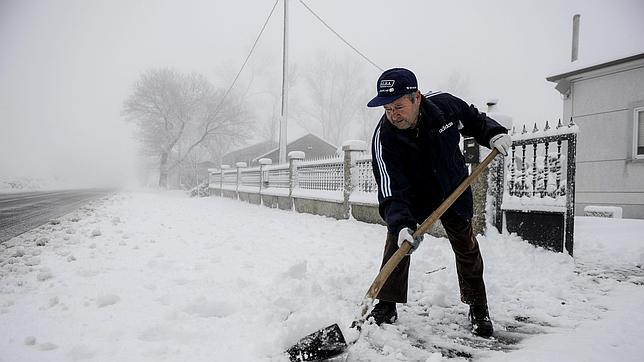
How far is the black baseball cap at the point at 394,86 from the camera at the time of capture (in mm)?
2027

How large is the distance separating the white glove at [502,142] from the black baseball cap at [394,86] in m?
0.76

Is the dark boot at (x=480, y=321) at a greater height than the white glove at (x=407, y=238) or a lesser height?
lesser

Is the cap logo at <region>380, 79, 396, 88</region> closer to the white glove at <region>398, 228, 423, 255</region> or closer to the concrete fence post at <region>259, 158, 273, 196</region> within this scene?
the white glove at <region>398, 228, 423, 255</region>

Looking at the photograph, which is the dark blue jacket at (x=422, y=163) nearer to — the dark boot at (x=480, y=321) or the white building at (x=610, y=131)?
the dark boot at (x=480, y=321)

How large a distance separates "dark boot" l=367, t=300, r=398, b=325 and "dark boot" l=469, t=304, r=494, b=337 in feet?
1.64

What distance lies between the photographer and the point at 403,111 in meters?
2.08

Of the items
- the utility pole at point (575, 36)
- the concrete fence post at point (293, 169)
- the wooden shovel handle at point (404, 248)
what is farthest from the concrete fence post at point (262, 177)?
the utility pole at point (575, 36)

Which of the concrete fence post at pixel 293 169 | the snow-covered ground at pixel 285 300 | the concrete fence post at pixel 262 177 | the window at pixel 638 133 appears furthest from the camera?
the concrete fence post at pixel 262 177

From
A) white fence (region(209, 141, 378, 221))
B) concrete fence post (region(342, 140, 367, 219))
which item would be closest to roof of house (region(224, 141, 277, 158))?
white fence (region(209, 141, 378, 221))

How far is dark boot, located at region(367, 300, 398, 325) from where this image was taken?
223 cm

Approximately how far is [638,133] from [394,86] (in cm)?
852

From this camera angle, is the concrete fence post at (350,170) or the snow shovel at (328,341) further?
the concrete fence post at (350,170)

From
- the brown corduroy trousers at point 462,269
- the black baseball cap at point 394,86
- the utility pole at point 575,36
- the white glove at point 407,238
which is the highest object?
the utility pole at point 575,36

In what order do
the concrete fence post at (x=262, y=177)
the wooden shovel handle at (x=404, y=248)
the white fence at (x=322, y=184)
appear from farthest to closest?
the concrete fence post at (x=262, y=177) < the white fence at (x=322, y=184) < the wooden shovel handle at (x=404, y=248)
